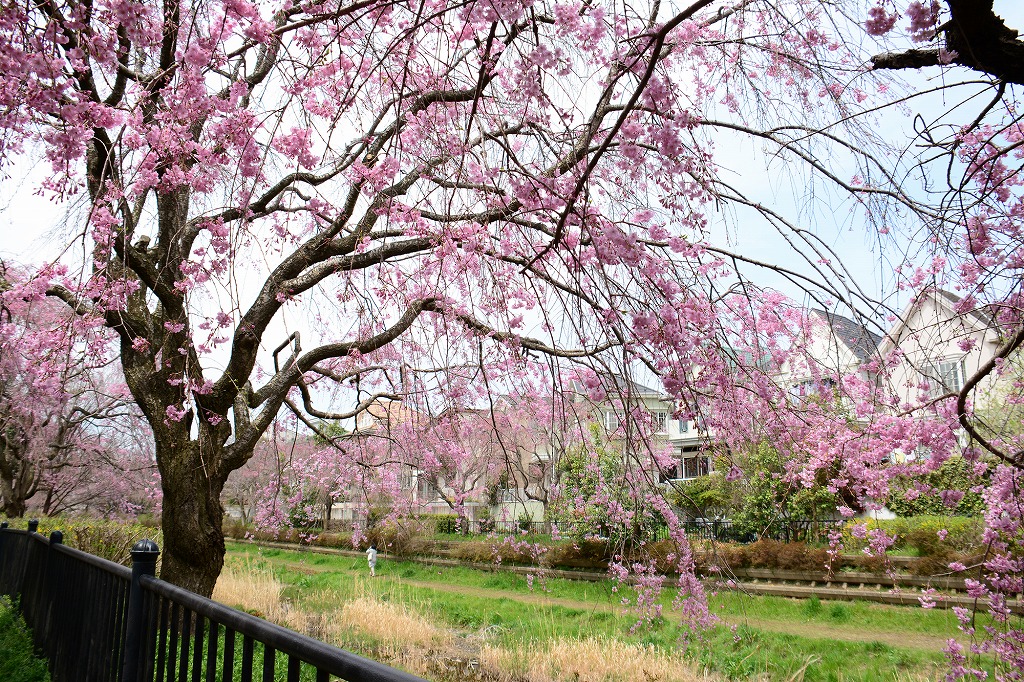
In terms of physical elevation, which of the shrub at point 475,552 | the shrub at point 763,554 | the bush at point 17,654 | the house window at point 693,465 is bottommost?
the shrub at point 475,552

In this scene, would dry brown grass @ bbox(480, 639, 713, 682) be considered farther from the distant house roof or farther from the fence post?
the fence post

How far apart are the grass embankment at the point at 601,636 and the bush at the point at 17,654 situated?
3.83 metres

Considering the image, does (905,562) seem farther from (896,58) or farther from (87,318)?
(87,318)

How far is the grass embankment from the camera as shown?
25.8 feet

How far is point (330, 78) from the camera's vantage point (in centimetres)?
388

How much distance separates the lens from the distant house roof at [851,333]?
391cm

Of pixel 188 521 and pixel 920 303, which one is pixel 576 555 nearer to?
pixel 188 521

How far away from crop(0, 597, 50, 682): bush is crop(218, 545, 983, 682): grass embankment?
151 inches

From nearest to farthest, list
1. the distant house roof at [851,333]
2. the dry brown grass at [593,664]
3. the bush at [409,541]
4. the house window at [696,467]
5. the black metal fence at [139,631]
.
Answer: the black metal fence at [139,631], the distant house roof at [851,333], the dry brown grass at [593,664], the house window at [696,467], the bush at [409,541]

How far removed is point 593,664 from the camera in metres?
7.76

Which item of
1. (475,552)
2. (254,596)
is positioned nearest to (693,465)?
(475,552)

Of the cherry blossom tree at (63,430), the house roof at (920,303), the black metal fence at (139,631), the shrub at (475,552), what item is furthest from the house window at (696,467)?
the cherry blossom tree at (63,430)

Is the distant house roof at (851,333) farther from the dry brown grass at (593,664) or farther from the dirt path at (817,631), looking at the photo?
the dry brown grass at (593,664)

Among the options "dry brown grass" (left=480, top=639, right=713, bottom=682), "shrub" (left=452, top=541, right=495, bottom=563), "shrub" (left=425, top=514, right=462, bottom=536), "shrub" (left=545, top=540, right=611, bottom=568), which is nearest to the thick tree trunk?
"dry brown grass" (left=480, top=639, right=713, bottom=682)
